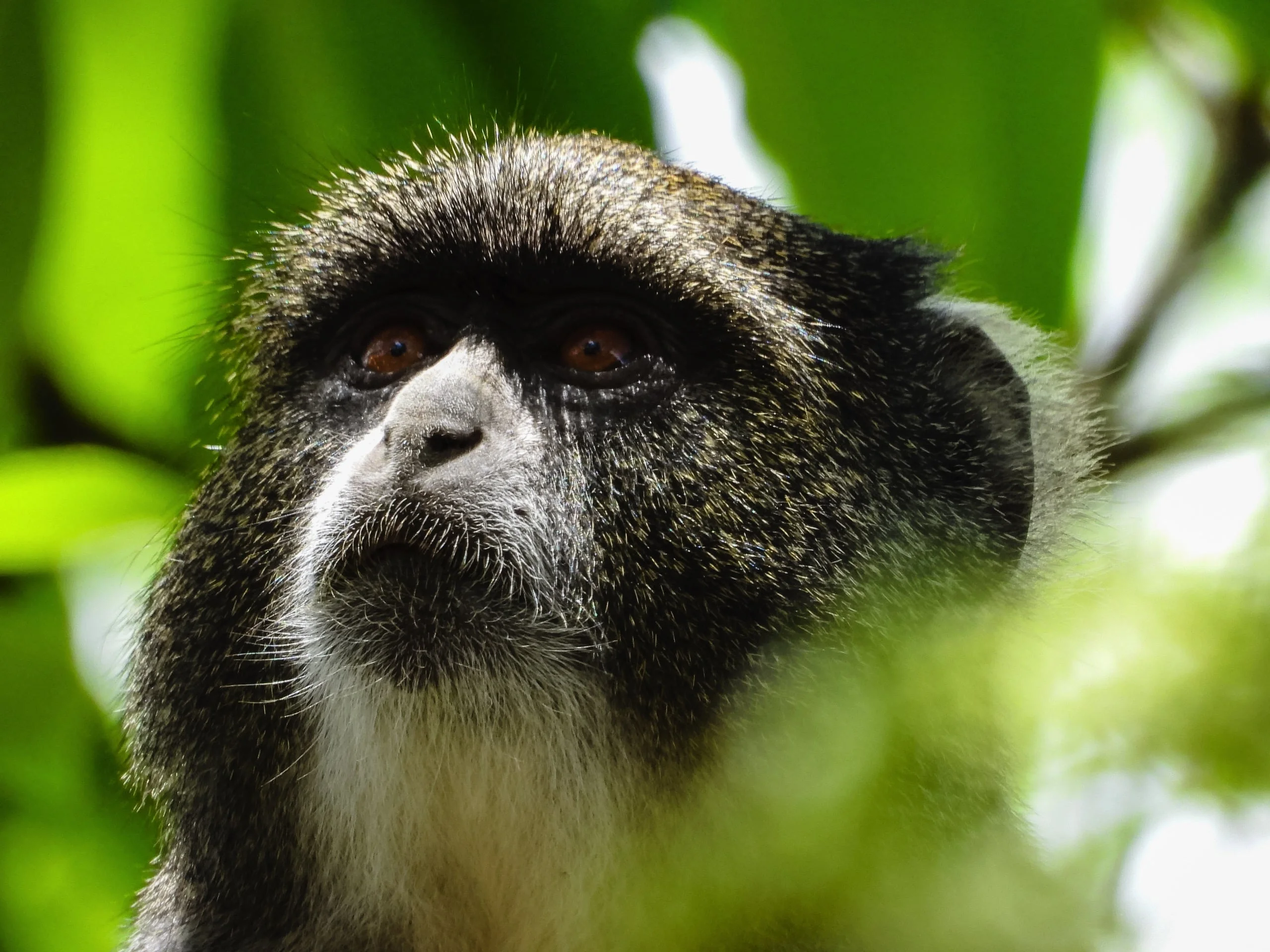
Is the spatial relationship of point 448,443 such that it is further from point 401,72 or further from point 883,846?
point 883,846

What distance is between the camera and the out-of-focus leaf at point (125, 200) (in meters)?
1.83

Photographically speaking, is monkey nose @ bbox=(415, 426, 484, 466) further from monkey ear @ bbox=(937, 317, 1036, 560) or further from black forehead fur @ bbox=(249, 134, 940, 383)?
monkey ear @ bbox=(937, 317, 1036, 560)

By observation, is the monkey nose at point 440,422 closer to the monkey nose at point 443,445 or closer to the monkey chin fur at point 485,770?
the monkey nose at point 443,445

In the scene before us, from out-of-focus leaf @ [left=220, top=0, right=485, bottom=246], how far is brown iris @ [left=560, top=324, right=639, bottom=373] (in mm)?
749

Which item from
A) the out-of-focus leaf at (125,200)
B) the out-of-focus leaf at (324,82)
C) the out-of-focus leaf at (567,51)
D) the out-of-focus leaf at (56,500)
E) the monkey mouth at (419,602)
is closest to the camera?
the out-of-focus leaf at (125,200)

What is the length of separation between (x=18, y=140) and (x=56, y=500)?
1.03m

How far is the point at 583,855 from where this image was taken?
2.95m

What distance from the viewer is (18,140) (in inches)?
66.4

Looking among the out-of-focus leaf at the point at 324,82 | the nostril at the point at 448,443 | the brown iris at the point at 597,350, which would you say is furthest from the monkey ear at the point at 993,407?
the out-of-focus leaf at the point at 324,82

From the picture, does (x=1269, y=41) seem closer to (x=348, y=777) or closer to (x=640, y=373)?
(x=640, y=373)

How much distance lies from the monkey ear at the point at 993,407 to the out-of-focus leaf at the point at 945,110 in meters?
1.42

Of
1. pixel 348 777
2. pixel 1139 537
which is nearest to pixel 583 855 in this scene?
pixel 348 777

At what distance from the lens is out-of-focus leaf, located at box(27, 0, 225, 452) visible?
1.83 meters

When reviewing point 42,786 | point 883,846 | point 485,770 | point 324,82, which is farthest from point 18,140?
point 485,770
